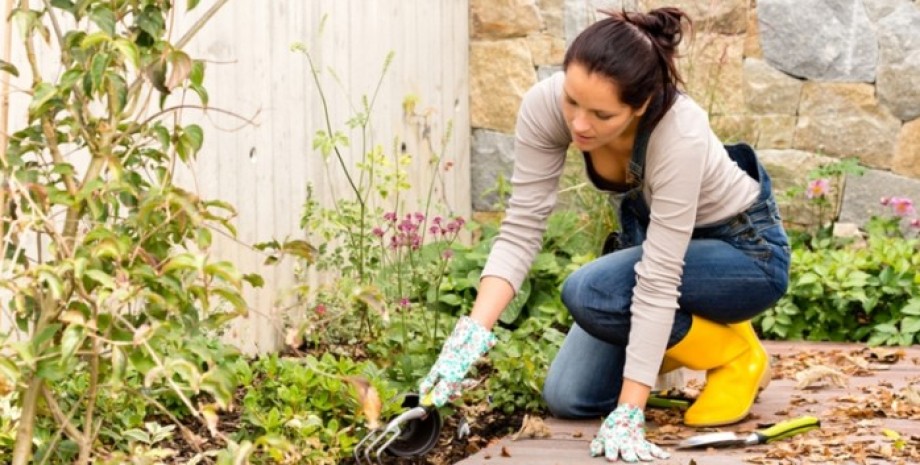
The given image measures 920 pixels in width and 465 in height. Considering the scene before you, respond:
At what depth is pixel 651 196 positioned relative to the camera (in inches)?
138

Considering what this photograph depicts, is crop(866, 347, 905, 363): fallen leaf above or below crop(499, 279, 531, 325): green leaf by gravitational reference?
below

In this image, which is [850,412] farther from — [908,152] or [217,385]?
[908,152]

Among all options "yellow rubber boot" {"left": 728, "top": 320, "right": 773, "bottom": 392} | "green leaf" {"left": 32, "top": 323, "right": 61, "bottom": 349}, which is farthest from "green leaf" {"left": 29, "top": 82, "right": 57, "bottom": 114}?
"yellow rubber boot" {"left": 728, "top": 320, "right": 773, "bottom": 392}

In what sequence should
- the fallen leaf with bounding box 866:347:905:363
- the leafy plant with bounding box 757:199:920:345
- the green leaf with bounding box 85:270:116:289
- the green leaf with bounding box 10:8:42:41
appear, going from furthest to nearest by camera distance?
the leafy plant with bounding box 757:199:920:345 → the fallen leaf with bounding box 866:347:905:363 → the green leaf with bounding box 10:8:42:41 → the green leaf with bounding box 85:270:116:289

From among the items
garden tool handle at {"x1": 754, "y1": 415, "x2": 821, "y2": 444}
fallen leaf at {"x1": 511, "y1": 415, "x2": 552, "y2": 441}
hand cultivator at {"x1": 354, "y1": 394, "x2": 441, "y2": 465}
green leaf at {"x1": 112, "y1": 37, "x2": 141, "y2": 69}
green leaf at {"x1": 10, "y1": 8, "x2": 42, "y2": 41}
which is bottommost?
fallen leaf at {"x1": 511, "y1": 415, "x2": 552, "y2": 441}

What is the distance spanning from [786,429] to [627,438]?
1.55ft

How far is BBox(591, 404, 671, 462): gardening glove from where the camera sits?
10.6ft

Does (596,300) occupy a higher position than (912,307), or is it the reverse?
(596,300)

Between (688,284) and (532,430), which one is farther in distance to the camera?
(688,284)

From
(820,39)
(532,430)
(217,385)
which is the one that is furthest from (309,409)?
(820,39)

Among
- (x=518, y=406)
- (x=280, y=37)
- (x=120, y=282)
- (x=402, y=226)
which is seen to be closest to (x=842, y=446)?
(x=518, y=406)

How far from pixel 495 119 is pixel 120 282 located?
470 centimetres

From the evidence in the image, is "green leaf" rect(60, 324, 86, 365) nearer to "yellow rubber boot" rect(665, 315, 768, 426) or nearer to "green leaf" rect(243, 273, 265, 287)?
"green leaf" rect(243, 273, 265, 287)

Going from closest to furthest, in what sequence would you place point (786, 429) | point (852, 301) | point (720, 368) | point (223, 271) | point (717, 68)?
point (223, 271)
point (786, 429)
point (720, 368)
point (852, 301)
point (717, 68)
